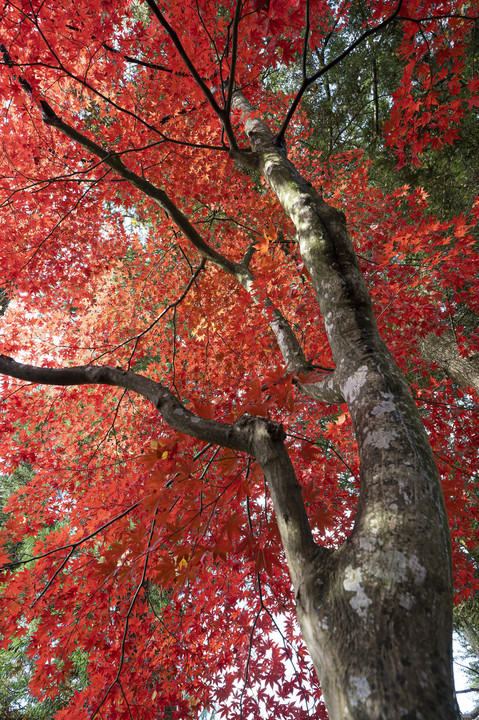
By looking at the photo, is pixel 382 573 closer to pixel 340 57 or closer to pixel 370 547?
pixel 370 547

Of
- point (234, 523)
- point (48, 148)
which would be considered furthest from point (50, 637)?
point (48, 148)

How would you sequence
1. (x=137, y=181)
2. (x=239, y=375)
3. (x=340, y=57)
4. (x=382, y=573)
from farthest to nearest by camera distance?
(x=239, y=375), (x=137, y=181), (x=340, y=57), (x=382, y=573)

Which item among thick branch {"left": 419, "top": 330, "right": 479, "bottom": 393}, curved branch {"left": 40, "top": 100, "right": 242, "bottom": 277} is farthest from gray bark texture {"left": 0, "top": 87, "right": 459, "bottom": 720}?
thick branch {"left": 419, "top": 330, "right": 479, "bottom": 393}

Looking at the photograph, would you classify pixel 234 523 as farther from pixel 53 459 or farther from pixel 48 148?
pixel 48 148

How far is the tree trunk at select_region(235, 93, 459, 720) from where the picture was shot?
2.32ft

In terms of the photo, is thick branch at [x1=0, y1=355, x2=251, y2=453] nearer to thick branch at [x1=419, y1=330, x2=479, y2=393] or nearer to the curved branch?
the curved branch

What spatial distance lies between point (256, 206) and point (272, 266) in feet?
18.3

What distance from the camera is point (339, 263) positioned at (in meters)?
1.73

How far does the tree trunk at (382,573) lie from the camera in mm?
708

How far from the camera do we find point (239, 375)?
500 cm

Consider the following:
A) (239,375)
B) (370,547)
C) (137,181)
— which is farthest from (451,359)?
(370,547)

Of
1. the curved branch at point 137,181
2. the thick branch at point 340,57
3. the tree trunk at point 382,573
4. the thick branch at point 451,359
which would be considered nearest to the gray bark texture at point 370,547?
the tree trunk at point 382,573

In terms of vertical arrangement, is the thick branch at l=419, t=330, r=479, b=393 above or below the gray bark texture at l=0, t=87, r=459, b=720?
above

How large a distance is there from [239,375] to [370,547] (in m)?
4.11
